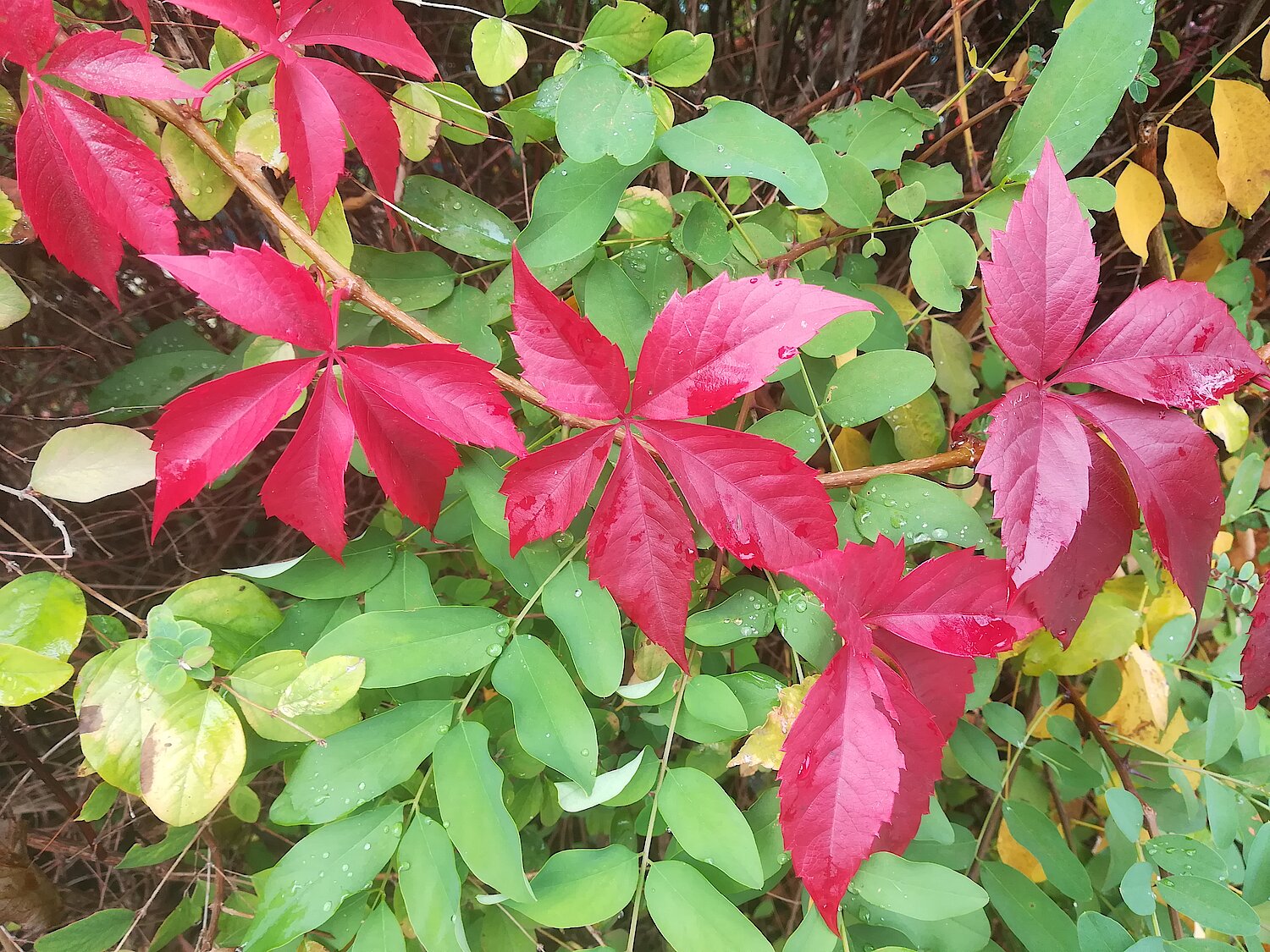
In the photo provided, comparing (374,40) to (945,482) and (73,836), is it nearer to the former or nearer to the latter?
(945,482)

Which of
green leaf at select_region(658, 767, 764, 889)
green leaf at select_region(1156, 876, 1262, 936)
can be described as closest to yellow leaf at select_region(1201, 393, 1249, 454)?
green leaf at select_region(1156, 876, 1262, 936)

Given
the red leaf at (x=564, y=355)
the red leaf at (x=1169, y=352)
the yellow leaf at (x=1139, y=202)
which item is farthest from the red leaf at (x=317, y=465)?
the yellow leaf at (x=1139, y=202)

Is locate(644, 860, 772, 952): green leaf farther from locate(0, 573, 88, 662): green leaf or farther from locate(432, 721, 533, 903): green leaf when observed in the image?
locate(0, 573, 88, 662): green leaf

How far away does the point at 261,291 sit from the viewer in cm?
Answer: 41

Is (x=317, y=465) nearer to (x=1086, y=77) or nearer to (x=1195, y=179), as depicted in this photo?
(x=1086, y=77)

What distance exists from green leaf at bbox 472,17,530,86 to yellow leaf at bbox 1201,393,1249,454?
748mm

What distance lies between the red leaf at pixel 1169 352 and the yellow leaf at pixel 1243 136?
0.37 metres

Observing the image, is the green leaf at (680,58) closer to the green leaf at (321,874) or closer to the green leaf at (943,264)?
the green leaf at (943,264)

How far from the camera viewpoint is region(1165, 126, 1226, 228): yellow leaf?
2.28 ft

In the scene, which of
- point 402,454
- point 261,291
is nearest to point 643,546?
point 402,454

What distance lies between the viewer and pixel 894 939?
56cm

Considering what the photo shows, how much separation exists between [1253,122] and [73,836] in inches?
61.4

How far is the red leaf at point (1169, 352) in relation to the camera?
0.42 metres

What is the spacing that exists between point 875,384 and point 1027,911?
19.2 inches
